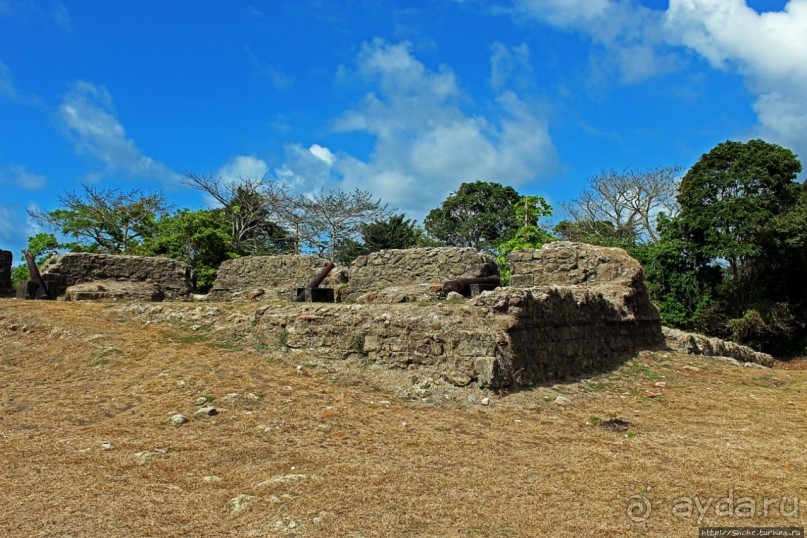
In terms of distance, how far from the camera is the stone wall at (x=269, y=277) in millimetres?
15180

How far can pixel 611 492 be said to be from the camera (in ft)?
14.6

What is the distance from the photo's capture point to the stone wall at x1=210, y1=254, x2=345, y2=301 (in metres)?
15.2

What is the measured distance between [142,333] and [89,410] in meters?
3.66

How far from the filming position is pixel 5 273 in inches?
600

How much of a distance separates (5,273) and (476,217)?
26.0 meters

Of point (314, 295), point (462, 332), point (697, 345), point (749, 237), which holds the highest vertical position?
point (749, 237)

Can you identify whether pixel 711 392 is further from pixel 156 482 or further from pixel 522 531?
pixel 156 482

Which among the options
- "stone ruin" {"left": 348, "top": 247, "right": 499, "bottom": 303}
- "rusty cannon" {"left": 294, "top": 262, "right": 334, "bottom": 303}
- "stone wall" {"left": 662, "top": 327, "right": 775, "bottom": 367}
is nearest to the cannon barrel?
"rusty cannon" {"left": 294, "top": 262, "right": 334, "bottom": 303}

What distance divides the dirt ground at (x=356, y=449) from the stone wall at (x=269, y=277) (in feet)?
18.2

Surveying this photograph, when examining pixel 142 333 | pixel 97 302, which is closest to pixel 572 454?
pixel 142 333

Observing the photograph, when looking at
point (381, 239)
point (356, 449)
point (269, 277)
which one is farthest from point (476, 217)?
point (356, 449)

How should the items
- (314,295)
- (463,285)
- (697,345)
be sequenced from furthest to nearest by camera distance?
(697,345) → (314,295) → (463,285)

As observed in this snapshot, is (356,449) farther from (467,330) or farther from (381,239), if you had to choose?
(381,239)

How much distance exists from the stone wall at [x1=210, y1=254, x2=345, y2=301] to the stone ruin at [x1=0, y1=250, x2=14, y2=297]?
5.07 metres
